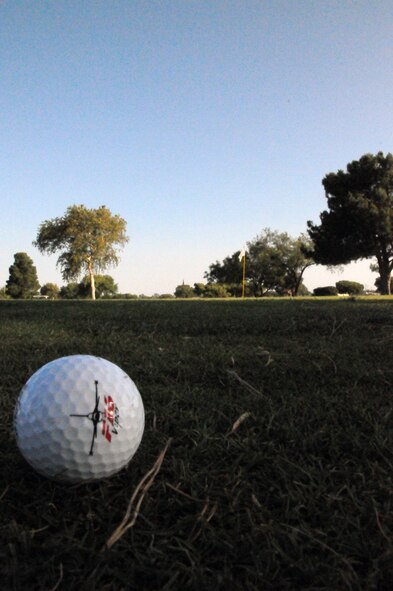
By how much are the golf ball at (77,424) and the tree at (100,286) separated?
46019mm

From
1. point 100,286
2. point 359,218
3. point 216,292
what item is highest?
point 359,218

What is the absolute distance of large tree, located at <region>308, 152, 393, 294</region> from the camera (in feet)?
109

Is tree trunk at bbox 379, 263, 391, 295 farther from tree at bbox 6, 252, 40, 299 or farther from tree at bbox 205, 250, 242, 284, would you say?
tree at bbox 6, 252, 40, 299

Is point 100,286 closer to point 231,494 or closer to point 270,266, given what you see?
point 270,266

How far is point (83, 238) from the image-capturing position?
139 feet

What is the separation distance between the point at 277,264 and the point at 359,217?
1029 inches

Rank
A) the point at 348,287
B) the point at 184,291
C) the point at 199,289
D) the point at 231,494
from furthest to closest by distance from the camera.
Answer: the point at 348,287, the point at 184,291, the point at 199,289, the point at 231,494

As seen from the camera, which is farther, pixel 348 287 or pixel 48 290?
pixel 48 290

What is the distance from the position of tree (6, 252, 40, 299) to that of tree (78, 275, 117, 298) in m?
10.5

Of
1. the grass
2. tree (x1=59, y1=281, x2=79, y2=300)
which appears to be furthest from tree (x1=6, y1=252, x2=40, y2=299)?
the grass

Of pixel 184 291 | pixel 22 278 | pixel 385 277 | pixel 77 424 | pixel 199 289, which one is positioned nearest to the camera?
pixel 77 424

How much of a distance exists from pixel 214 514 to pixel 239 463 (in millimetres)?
365

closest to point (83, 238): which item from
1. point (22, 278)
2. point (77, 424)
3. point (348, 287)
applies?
point (22, 278)

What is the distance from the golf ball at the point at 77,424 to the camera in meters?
1.57
